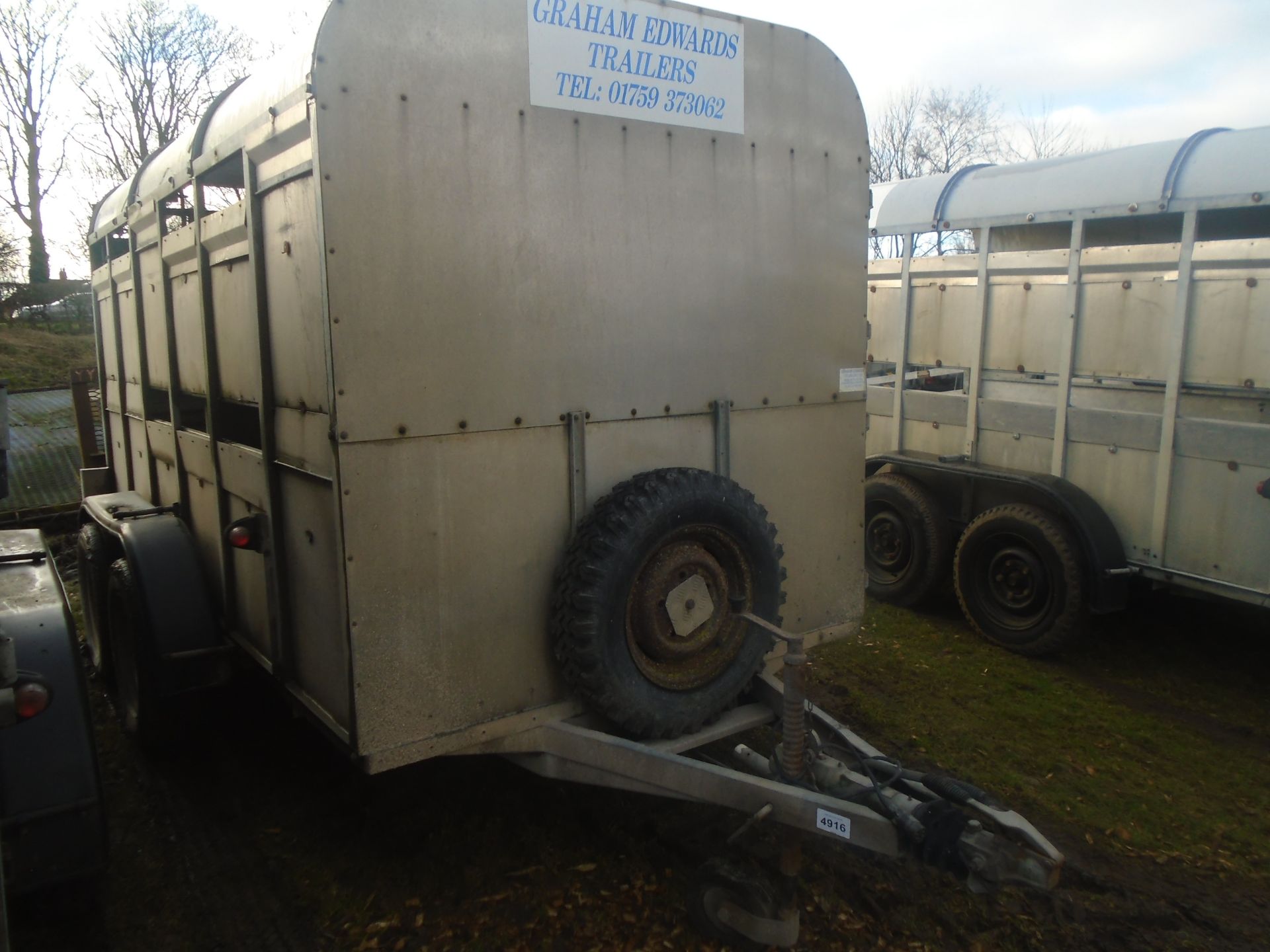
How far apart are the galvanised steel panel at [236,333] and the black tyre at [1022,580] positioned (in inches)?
174

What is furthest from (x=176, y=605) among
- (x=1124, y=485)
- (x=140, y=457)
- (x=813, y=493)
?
(x=1124, y=485)

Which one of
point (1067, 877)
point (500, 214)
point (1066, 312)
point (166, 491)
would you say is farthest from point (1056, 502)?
point (166, 491)

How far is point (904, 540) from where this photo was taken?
6418 mm

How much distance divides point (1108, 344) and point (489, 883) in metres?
4.52

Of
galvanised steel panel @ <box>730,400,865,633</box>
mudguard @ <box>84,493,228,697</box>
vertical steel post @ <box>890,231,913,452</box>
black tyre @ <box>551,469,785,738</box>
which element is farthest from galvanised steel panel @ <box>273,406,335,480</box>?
vertical steel post @ <box>890,231,913,452</box>

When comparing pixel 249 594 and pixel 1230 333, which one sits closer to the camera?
pixel 249 594

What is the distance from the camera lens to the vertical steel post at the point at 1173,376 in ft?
15.9

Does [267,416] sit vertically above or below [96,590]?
above

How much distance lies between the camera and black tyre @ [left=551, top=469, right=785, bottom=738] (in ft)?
9.43

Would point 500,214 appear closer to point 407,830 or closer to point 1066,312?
point 407,830

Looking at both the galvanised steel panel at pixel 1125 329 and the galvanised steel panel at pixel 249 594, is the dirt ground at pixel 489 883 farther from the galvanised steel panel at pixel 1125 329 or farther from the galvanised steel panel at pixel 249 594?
the galvanised steel panel at pixel 1125 329

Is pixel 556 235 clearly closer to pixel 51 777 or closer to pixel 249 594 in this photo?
pixel 249 594

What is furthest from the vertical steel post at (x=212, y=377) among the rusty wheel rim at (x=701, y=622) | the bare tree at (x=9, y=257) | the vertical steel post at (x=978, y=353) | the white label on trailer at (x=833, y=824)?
the bare tree at (x=9, y=257)

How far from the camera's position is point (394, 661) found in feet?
8.82
